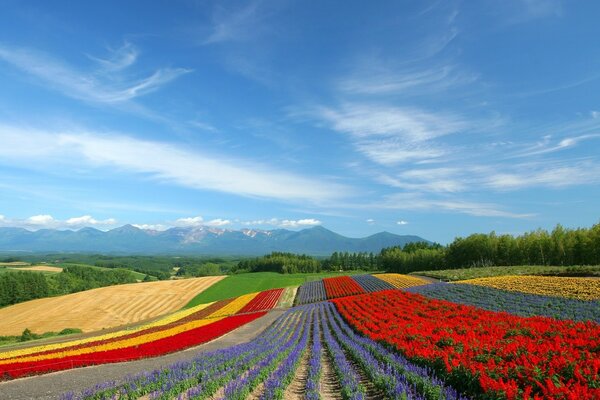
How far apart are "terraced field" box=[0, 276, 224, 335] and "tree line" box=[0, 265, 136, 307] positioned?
12597 millimetres

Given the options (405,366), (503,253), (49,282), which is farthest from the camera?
(49,282)

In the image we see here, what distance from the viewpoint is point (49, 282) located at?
340 ft

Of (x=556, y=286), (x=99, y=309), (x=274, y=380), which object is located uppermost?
(x=556, y=286)

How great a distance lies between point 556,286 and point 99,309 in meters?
Result: 73.1

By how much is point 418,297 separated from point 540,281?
1502 cm

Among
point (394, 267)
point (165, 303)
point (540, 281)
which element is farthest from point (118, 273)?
point (540, 281)

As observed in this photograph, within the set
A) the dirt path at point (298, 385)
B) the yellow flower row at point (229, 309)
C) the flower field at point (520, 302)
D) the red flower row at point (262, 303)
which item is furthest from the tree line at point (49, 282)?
the dirt path at point (298, 385)

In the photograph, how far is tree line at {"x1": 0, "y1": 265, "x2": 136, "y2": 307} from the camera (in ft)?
290

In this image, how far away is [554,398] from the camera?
23.5 feet

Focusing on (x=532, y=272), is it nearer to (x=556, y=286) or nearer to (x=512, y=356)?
(x=556, y=286)

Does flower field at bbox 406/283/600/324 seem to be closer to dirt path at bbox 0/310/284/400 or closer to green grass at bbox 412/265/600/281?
green grass at bbox 412/265/600/281

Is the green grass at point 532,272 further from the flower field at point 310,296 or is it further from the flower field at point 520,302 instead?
the flower field at point 310,296

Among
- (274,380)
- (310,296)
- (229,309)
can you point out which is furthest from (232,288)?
(274,380)

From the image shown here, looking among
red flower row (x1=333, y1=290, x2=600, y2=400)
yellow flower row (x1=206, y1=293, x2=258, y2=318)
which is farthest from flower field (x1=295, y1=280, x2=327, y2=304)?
red flower row (x1=333, y1=290, x2=600, y2=400)
